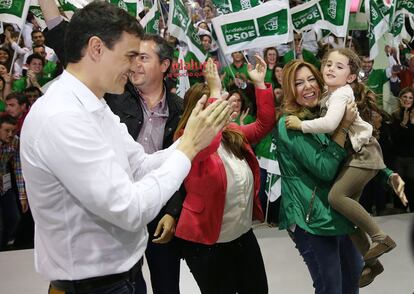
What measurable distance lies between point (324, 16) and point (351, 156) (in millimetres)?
2866

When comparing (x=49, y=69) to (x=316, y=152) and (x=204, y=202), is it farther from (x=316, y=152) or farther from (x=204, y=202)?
(x=316, y=152)

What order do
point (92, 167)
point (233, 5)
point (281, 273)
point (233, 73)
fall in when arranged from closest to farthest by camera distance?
point (92, 167) < point (281, 273) < point (233, 5) < point (233, 73)

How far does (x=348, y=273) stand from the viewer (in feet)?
8.16

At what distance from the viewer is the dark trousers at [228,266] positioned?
7.45ft

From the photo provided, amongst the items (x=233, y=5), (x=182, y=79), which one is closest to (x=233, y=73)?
(x=182, y=79)

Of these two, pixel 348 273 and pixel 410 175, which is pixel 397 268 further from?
pixel 410 175

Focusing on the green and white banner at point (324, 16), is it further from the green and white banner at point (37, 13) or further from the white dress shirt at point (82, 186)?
the white dress shirt at point (82, 186)

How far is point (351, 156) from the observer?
2.40m

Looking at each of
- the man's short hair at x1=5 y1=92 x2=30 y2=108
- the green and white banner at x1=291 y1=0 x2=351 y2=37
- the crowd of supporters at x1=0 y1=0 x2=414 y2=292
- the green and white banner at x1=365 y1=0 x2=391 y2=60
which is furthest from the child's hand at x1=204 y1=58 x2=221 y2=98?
the green and white banner at x1=365 y1=0 x2=391 y2=60

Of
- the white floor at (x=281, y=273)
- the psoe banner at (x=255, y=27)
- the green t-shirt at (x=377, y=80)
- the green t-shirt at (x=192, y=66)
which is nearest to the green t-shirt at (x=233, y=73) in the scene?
the green t-shirt at (x=192, y=66)

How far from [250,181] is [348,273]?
0.72 m

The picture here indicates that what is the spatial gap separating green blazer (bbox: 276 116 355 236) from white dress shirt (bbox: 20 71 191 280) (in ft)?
3.45

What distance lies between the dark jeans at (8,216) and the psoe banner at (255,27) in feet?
8.32

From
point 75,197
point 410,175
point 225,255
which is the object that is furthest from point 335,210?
point 410,175
